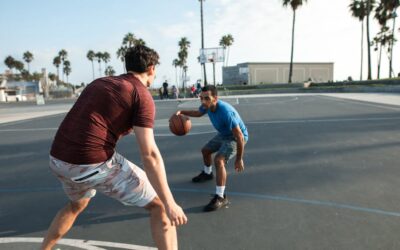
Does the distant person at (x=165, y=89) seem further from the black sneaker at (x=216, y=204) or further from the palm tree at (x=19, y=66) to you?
the palm tree at (x=19, y=66)

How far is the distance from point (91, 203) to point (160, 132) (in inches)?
242

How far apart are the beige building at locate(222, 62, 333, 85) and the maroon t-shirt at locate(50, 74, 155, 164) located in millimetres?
70748

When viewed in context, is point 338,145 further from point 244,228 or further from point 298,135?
point 244,228

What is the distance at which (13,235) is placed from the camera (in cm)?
340

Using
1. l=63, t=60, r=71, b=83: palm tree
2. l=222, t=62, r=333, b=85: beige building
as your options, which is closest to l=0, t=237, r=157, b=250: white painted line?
l=222, t=62, r=333, b=85: beige building

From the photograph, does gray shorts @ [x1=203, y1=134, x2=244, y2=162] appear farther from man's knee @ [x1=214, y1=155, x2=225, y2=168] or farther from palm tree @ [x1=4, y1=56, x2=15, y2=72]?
palm tree @ [x1=4, y1=56, x2=15, y2=72]

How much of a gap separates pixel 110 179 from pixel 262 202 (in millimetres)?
2400

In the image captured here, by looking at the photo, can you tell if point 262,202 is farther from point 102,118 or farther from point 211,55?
point 211,55

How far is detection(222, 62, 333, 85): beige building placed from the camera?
7469 cm

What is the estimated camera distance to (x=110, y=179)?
239 centimetres

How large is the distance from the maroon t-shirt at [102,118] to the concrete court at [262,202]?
1.28 meters

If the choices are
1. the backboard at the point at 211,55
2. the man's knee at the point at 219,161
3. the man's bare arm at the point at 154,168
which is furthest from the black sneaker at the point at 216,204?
the backboard at the point at 211,55

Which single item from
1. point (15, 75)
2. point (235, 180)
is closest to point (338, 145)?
point (235, 180)

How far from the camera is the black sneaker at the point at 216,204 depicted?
3918 millimetres
